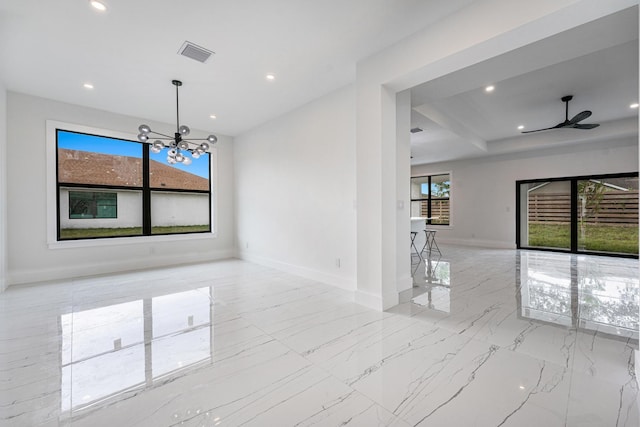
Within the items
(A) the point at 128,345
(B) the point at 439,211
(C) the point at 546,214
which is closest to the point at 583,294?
(C) the point at 546,214

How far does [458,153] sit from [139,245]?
7.97 m

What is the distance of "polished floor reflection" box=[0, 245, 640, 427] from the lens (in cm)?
149

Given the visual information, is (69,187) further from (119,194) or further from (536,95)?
(536,95)

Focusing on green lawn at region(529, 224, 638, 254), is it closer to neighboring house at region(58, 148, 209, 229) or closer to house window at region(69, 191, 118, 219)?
neighboring house at region(58, 148, 209, 229)

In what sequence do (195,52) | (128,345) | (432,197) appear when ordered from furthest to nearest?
(432,197), (195,52), (128,345)

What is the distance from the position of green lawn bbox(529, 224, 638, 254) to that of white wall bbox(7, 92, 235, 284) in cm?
918

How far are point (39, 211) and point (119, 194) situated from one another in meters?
1.14

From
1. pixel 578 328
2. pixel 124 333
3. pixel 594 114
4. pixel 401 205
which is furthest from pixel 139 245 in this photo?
pixel 594 114

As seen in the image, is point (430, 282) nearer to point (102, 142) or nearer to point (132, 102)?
point (132, 102)

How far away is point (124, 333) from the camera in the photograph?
2.50 m

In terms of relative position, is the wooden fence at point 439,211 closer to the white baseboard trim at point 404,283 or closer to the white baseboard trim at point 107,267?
the white baseboard trim at point 404,283

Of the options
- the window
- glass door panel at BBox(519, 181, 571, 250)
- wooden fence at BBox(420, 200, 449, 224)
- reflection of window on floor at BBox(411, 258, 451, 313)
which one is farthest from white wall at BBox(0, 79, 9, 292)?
glass door panel at BBox(519, 181, 571, 250)

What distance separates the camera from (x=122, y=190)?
206 inches

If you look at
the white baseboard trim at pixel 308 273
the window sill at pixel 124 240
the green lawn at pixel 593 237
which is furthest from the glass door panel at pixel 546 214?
the window sill at pixel 124 240
